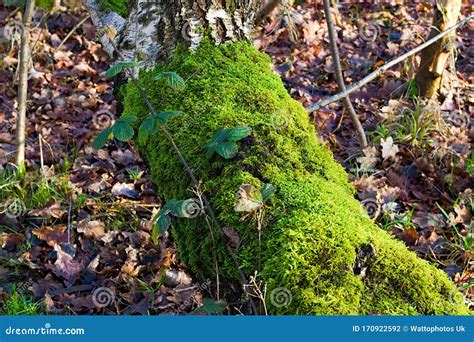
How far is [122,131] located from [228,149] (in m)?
0.45

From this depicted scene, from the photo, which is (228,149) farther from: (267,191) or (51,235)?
(51,235)

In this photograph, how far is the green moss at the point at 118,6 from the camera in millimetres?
3024

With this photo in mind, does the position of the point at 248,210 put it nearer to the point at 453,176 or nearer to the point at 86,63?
the point at 453,176

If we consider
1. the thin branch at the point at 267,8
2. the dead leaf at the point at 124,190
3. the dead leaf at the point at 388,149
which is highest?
the thin branch at the point at 267,8

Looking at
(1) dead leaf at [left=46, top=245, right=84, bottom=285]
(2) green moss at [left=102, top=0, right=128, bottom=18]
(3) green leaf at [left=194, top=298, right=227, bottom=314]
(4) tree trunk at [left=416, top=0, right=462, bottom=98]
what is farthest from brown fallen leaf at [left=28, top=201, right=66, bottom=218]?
(4) tree trunk at [left=416, top=0, right=462, bottom=98]

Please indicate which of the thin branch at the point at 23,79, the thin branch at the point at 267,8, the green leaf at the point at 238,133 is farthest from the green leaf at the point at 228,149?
the thin branch at the point at 267,8

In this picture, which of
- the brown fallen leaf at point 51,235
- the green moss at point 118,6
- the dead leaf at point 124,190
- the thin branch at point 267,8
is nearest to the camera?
the green moss at point 118,6

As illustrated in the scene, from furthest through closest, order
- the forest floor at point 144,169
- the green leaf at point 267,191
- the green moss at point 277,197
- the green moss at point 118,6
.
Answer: the green moss at point 118,6, the forest floor at point 144,169, the green leaf at point 267,191, the green moss at point 277,197

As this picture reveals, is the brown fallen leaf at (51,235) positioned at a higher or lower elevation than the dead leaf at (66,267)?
higher

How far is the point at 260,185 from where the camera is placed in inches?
73.5

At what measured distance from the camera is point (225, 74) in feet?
7.93

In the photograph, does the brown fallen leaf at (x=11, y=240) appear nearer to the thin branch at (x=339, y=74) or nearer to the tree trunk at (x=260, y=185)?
the tree trunk at (x=260, y=185)

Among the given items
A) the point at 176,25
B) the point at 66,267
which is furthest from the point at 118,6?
the point at 66,267

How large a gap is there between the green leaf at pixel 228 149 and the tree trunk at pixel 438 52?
283 centimetres
